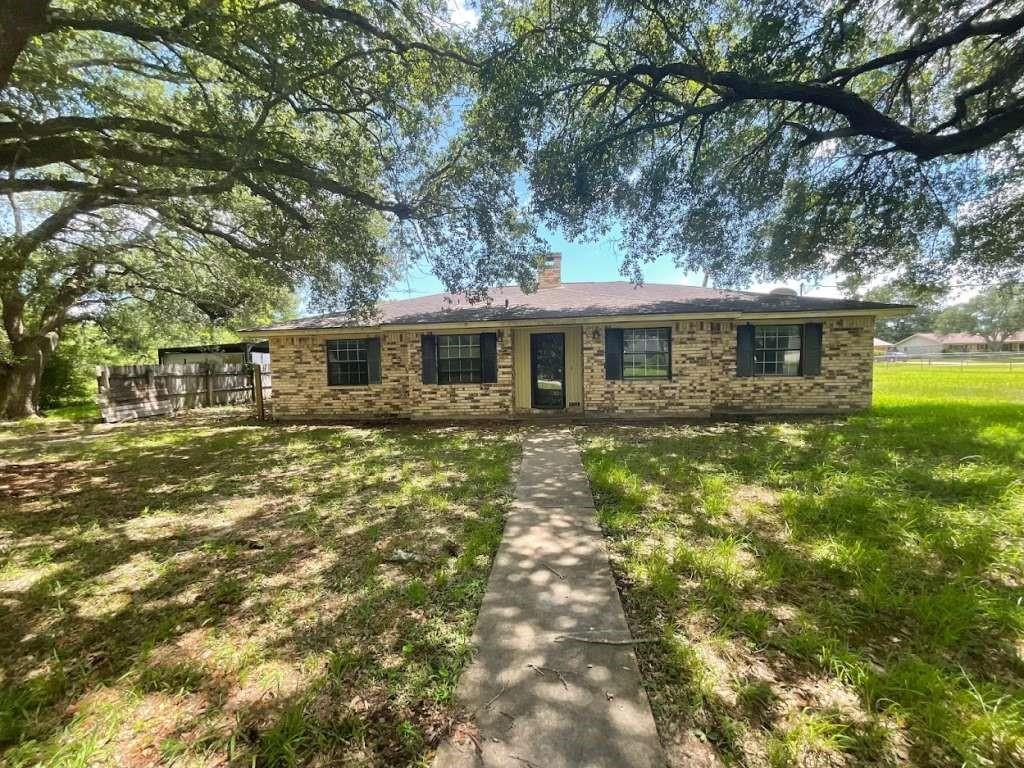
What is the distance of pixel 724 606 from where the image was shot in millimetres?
2691

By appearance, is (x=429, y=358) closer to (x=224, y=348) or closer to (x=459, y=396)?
(x=459, y=396)

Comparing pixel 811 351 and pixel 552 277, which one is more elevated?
Answer: pixel 552 277

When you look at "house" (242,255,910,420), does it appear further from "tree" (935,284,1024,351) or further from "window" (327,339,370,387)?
"tree" (935,284,1024,351)

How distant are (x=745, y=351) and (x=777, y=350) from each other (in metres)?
0.85

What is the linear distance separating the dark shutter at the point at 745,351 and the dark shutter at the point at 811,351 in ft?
4.23

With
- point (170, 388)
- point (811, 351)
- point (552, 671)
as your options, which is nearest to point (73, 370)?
point (170, 388)

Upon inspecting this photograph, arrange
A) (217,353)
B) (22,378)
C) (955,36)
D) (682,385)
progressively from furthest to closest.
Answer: (217,353), (22,378), (682,385), (955,36)

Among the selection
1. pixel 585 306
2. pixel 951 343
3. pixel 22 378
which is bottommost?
pixel 22 378

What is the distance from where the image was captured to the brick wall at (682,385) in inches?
388

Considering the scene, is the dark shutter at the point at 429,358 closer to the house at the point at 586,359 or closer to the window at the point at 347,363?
the house at the point at 586,359

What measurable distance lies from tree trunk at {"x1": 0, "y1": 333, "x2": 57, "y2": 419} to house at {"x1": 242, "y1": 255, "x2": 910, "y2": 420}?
25.9 ft

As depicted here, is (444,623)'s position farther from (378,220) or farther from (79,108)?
(79,108)

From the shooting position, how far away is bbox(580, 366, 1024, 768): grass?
1.78 m

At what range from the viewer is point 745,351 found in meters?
10.1
